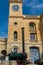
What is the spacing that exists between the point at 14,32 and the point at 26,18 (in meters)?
4.81

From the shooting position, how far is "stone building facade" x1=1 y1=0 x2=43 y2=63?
50750 mm

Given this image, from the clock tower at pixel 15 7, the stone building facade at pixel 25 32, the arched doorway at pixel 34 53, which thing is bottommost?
the arched doorway at pixel 34 53

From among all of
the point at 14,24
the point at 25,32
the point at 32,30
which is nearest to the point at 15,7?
the point at 14,24

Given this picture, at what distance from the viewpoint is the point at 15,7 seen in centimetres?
5453

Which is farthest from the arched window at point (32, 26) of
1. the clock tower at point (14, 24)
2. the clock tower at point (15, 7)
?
the clock tower at point (15, 7)

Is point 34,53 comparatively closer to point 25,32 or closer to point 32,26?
point 25,32

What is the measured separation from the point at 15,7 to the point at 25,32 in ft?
22.8

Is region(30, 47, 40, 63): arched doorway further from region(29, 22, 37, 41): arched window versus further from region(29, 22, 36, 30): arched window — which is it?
region(29, 22, 36, 30): arched window

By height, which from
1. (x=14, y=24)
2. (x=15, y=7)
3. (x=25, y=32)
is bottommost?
(x=25, y=32)

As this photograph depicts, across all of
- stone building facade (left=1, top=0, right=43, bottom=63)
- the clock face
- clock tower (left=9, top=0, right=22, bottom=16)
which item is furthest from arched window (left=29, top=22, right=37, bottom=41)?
the clock face

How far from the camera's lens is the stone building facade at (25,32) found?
167 feet

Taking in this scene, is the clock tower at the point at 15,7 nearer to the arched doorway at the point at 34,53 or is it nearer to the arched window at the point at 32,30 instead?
the arched window at the point at 32,30

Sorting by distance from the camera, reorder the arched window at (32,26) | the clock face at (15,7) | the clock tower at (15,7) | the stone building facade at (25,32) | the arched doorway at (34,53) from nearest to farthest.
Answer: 1. the stone building facade at (25,32)
2. the arched doorway at (34,53)
3. the clock tower at (15,7)
4. the arched window at (32,26)
5. the clock face at (15,7)

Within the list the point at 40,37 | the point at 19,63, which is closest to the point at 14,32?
the point at 40,37
